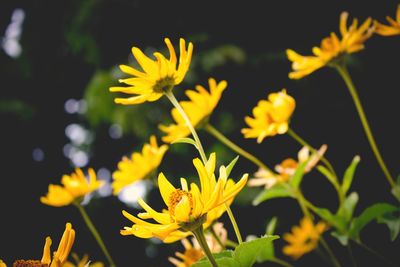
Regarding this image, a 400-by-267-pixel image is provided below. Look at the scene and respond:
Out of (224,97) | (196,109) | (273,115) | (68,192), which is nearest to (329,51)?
(273,115)

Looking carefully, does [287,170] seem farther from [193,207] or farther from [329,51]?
[193,207]

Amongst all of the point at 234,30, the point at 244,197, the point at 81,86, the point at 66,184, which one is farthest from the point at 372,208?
the point at 81,86

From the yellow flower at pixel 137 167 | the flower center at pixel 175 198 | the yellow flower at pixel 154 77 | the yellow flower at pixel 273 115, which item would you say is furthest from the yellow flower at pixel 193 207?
the yellow flower at pixel 137 167

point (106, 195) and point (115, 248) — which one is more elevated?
point (106, 195)

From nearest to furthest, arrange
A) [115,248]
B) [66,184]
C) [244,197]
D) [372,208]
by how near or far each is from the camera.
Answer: [372,208]
[66,184]
[244,197]
[115,248]

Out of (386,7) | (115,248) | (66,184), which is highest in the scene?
(386,7)

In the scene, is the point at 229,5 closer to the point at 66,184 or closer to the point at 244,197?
the point at 244,197

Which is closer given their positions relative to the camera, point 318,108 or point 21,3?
point 318,108

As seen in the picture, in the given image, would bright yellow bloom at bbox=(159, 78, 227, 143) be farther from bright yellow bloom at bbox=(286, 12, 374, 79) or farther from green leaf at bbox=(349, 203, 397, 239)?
green leaf at bbox=(349, 203, 397, 239)
